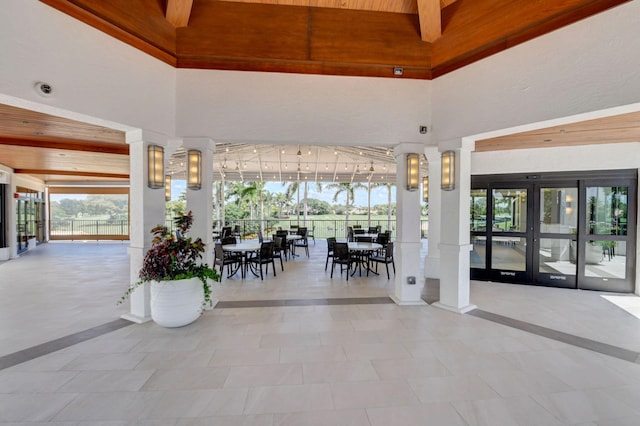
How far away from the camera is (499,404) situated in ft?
7.27

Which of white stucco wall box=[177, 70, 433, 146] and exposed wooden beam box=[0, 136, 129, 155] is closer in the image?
white stucco wall box=[177, 70, 433, 146]

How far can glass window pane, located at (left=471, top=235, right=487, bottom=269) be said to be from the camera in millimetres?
5949

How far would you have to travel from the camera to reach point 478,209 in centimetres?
605

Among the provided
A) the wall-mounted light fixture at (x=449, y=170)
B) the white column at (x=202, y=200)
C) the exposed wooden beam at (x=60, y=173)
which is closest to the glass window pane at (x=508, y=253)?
the wall-mounted light fixture at (x=449, y=170)

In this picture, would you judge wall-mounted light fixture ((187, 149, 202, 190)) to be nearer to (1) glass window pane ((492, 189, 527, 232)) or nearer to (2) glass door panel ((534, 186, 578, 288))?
(1) glass window pane ((492, 189, 527, 232))

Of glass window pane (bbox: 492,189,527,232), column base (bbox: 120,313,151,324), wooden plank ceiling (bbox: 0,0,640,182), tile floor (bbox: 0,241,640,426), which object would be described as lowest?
tile floor (bbox: 0,241,640,426)

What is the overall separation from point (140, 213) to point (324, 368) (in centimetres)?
308

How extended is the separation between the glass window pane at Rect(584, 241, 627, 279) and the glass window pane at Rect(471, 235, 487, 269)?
1.69 metres

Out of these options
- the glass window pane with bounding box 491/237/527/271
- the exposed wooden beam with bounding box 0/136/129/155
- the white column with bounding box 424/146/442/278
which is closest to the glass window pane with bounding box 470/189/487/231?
the glass window pane with bounding box 491/237/527/271

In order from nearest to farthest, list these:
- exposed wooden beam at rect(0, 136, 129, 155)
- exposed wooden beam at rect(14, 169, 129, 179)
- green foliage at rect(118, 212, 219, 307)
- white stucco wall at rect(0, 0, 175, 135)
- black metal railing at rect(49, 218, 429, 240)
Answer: white stucco wall at rect(0, 0, 175, 135)
green foliage at rect(118, 212, 219, 307)
exposed wooden beam at rect(0, 136, 129, 155)
exposed wooden beam at rect(14, 169, 129, 179)
black metal railing at rect(49, 218, 429, 240)

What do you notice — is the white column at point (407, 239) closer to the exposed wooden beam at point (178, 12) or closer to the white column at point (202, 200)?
the white column at point (202, 200)

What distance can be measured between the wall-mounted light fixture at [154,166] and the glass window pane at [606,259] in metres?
7.58

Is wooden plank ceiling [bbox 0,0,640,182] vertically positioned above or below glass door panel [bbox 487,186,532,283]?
above

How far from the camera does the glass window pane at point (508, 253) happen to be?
18.9ft
